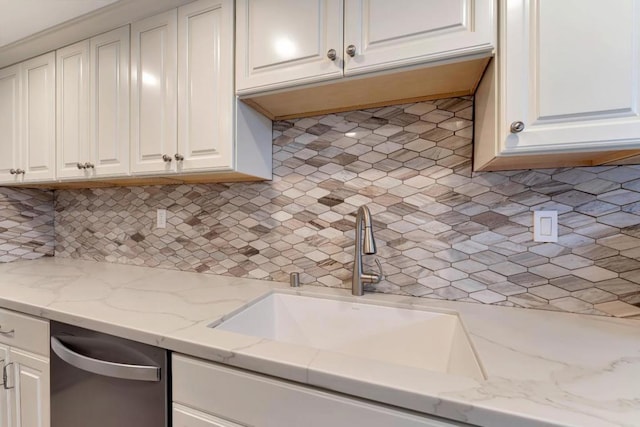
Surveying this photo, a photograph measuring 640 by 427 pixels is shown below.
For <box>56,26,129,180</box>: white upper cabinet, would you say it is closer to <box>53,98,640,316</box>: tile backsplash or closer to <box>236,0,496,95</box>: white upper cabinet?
<box>53,98,640,316</box>: tile backsplash

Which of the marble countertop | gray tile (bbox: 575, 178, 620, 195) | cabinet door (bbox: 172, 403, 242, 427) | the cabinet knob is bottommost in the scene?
cabinet door (bbox: 172, 403, 242, 427)

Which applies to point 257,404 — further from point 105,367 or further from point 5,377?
point 5,377

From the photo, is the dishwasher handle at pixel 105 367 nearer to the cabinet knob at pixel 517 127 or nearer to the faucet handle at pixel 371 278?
the faucet handle at pixel 371 278

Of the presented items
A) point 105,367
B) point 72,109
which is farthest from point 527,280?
point 72,109

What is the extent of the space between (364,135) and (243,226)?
0.76 metres

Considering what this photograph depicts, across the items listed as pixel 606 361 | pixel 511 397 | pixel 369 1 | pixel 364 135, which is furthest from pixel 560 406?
pixel 369 1

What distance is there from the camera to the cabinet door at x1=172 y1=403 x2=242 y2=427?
2.36 feet

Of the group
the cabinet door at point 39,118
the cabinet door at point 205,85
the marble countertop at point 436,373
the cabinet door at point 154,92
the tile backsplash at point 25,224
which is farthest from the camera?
the tile backsplash at point 25,224

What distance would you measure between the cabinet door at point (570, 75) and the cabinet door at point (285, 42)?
53 cm

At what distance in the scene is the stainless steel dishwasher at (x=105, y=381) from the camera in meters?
0.80

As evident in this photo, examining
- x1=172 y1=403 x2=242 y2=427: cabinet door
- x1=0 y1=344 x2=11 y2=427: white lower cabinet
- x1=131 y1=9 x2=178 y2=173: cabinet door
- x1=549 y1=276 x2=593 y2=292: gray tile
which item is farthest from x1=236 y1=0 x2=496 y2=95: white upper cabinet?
x1=0 y1=344 x2=11 y2=427: white lower cabinet

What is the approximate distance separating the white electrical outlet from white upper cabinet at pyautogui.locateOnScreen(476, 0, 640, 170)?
5.50 ft

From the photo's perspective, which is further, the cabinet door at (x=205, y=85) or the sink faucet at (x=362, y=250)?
the cabinet door at (x=205, y=85)

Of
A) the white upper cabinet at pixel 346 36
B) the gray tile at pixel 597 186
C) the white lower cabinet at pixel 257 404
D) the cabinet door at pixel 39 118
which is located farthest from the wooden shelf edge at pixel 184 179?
the gray tile at pixel 597 186
